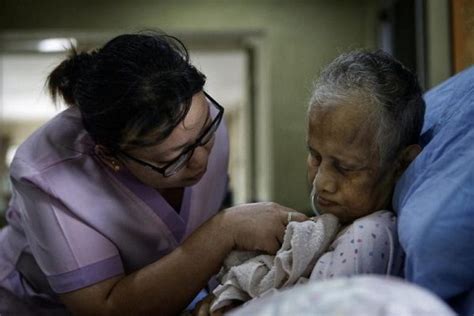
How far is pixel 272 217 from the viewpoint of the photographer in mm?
1069

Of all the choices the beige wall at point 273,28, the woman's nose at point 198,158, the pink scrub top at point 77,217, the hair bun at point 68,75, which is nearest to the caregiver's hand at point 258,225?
the woman's nose at point 198,158

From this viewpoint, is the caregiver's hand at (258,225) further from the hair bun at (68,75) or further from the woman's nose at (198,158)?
the hair bun at (68,75)

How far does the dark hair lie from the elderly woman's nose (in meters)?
0.25

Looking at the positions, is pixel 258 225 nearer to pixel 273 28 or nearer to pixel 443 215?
pixel 443 215

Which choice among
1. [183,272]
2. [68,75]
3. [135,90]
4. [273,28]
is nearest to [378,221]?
[183,272]

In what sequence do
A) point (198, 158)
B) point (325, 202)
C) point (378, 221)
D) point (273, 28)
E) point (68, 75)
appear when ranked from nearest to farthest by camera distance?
point (378, 221)
point (325, 202)
point (198, 158)
point (68, 75)
point (273, 28)

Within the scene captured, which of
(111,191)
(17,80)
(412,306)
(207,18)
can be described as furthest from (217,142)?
(17,80)

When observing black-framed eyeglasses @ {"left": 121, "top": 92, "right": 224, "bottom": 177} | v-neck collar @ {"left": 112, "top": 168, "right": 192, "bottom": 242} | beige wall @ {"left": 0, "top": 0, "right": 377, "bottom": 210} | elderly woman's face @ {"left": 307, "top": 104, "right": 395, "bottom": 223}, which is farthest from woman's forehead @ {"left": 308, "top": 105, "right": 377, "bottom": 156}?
beige wall @ {"left": 0, "top": 0, "right": 377, "bottom": 210}

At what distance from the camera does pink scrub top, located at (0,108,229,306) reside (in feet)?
3.73

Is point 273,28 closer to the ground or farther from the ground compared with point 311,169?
closer to the ground

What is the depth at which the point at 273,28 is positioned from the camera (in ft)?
15.2

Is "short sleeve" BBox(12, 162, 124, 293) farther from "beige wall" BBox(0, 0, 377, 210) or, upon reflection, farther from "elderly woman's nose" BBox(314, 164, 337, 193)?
"beige wall" BBox(0, 0, 377, 210)

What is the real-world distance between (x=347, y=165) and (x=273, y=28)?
374cm

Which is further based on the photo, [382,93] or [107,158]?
[107,158]
